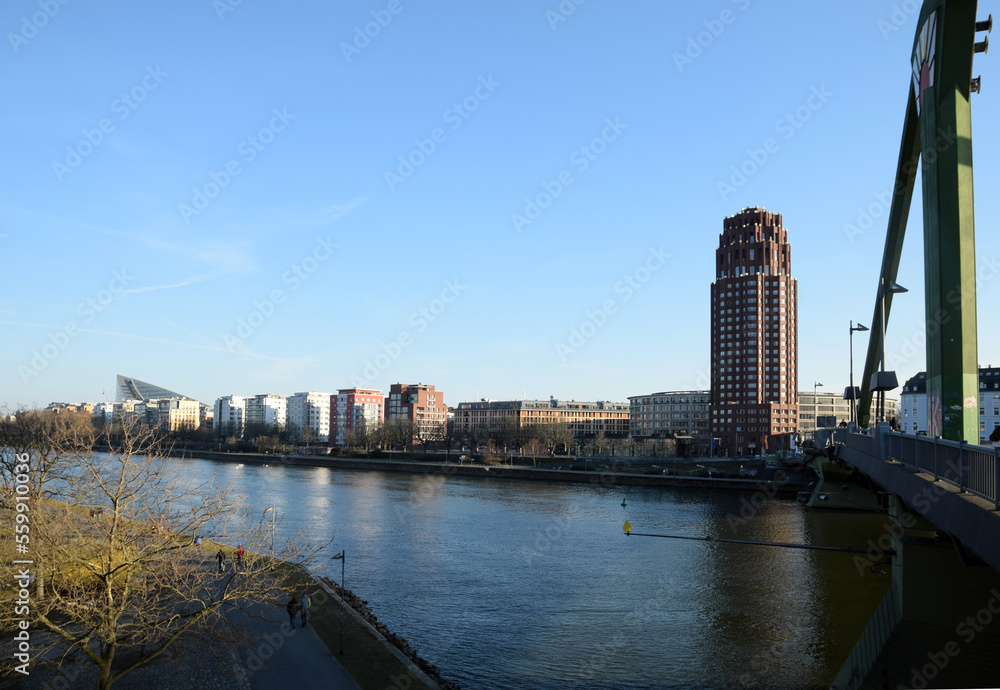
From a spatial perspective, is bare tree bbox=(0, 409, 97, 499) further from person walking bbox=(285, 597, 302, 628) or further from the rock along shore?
the rock along shore

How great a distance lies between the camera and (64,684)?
13.4m

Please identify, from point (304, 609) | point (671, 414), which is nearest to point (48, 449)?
point (304, 609)

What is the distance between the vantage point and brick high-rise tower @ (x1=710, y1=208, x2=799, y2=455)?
9350cm

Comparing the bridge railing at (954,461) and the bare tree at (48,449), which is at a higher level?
the bridge railing at (954,461)

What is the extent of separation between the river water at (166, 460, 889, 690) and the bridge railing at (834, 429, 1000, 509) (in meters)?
8.41

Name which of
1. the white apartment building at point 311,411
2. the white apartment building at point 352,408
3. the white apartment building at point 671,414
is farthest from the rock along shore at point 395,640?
the white apartment building at point 311,411

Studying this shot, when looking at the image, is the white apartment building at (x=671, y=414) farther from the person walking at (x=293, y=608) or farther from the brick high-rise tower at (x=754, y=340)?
the person walking at (x=293, y=608)

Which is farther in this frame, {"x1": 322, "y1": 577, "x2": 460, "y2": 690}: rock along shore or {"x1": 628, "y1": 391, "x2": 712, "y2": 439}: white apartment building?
{"x1": 628, "y1": 391, "x2": 712, "y2": 439}: white apartment building

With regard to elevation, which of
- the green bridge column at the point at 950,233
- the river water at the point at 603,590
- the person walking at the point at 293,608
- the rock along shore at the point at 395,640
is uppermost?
the green bridge column at the point at 950,233

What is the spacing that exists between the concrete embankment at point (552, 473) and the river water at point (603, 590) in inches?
647

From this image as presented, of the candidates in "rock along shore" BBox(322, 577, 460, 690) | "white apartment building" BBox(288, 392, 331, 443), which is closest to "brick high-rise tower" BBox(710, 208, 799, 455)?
"rock along shore" BBox(322, 577, 460, 690)

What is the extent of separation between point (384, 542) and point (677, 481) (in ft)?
138

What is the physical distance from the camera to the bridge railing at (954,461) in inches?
266

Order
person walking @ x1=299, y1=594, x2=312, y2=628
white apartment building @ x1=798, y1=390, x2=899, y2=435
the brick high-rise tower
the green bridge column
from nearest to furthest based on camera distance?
the green bridge column → person walking @ x1=299, y1=594, x2=312, y2=628 → the brick high-rise tower → white apartment building @ x1=798, y1=390, x2=899, y2=435
